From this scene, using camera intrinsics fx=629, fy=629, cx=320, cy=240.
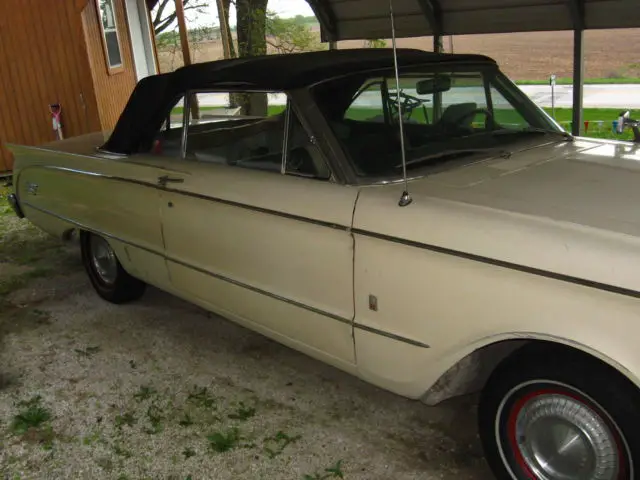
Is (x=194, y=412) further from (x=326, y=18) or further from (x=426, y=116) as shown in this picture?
(x=326, y=18)

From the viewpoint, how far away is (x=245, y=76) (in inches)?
136

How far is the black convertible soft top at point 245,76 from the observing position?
3242mm

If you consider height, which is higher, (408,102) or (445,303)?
(408,102)

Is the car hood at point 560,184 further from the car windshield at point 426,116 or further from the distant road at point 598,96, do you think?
the distant road at point 598,96

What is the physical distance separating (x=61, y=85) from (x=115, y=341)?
6.94m

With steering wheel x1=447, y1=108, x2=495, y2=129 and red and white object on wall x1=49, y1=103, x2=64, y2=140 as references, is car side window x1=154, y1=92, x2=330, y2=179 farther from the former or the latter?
red and white object on wall x1=49, y1=103, x2=64, y2=140

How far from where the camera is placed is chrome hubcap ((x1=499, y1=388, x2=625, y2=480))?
2170 millimetres

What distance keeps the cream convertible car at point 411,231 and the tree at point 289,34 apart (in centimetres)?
1110

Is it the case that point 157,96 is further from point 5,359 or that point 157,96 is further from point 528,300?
point 528,300

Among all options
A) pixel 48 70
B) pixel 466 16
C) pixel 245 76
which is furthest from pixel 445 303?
pixel 48 70

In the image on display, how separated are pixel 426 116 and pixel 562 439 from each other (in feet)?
5.92

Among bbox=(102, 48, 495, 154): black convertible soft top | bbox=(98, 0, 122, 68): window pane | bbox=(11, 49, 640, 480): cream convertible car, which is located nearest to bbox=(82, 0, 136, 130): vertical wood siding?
bbox=(98, 0, 122, 68): window pane

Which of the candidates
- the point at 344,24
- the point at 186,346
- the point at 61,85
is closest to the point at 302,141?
the point at 186,346

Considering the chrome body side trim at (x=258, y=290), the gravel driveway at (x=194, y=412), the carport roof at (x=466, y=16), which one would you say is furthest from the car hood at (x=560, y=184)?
the carport roof at (x=466, y=16)
